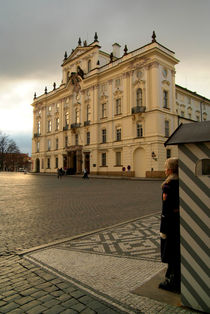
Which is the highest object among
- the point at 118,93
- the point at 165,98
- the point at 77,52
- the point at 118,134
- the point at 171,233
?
the point at 77,52

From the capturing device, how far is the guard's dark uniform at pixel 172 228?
2770mm

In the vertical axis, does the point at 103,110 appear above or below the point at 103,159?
above

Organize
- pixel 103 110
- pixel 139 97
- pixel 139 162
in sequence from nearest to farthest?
pixel 139 162, pixel 139 97, pixel 103 110

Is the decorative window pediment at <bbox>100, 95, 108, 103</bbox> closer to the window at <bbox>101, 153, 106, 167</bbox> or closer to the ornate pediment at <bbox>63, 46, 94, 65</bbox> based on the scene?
the window at <bbox>101, 153, 106, 167</bbox>

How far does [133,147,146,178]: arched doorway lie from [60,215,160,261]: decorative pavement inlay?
27.0m

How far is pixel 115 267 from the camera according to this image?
340 centimetres

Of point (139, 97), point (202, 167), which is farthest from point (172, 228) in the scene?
point (139, 97)

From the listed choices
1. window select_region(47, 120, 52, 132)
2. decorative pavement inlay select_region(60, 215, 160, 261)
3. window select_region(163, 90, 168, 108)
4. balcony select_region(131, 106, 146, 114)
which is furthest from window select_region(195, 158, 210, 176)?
window select_region(47, 120, 52, 132)

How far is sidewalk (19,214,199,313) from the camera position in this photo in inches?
100

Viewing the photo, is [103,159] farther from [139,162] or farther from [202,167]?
[202,167]

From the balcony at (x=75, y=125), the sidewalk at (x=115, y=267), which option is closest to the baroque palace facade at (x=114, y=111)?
the balcony at (x=75, y=125)

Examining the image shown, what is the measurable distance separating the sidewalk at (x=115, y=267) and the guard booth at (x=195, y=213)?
0.70ft

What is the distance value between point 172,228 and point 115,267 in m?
1.17

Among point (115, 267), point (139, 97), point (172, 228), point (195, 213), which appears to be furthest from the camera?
point (139, 97)
